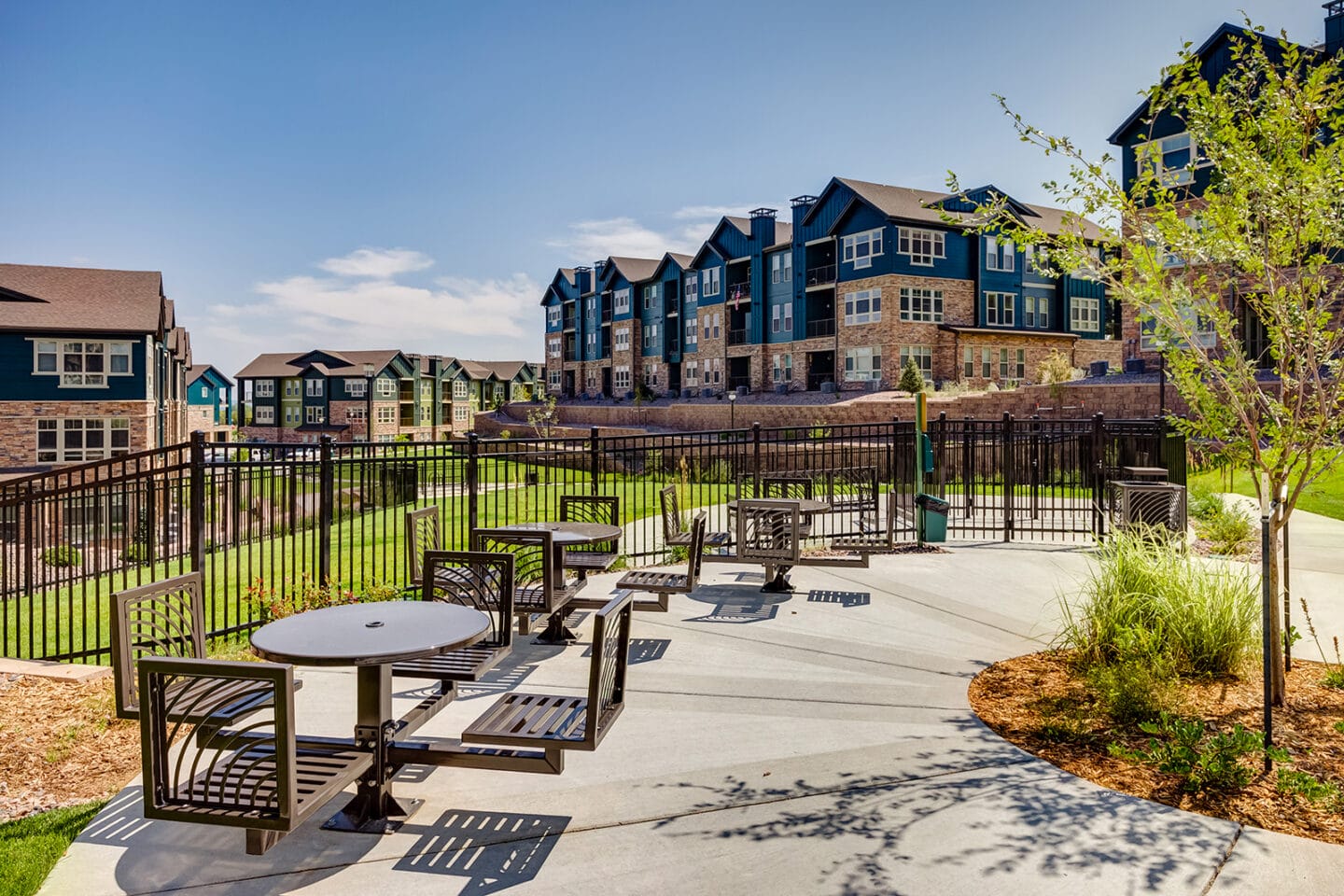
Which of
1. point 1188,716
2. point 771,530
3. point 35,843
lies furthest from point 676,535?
point 35,843

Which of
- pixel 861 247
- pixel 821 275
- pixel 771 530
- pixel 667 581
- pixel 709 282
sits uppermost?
pixel 709 282

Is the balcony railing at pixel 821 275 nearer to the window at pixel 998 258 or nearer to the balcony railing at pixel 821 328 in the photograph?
the balcony railing at pixel 821 328

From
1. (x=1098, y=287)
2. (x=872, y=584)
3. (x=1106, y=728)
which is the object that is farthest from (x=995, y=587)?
(x=1098, y=287)

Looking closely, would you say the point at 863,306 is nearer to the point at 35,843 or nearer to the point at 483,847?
the point at 483,847

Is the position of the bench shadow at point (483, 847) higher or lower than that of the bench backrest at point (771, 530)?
lower

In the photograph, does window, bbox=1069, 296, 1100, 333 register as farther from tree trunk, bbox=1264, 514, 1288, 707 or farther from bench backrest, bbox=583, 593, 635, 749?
bench backrest, bbox=583, 593, 635, 749

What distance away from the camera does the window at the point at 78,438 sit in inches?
1351

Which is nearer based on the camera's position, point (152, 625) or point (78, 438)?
point (152, 625)

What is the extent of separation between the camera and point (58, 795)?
4.80 metres

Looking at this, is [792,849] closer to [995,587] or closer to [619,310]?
[995,587]

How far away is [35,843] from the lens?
13.6ft

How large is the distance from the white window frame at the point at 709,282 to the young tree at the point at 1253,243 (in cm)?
5277

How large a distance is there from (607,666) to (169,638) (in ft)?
Result: 8.36

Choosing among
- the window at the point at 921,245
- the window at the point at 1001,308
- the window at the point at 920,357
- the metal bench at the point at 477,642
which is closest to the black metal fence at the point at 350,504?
the metal bench at the point at 477,642
